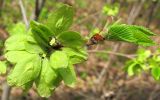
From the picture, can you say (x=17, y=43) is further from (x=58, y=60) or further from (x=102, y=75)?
(x=102, y=75)

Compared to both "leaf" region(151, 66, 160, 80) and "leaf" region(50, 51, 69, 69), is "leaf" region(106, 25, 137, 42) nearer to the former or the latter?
"leaf" region(50, 51, 69, 69)

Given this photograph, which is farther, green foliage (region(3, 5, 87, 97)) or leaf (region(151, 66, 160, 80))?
leaf (region(151, 66, 160, 80))

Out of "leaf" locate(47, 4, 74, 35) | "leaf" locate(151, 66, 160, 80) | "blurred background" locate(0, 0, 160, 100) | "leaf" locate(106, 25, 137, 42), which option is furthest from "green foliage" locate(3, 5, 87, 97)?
"blurred background" locate(0, 0, 160, 100)

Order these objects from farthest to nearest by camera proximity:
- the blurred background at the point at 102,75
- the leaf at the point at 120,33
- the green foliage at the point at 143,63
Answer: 1. the blurred background at the point at 102,75
2. the green foliage at the point at 143,63
3. the leaf at the point at 120,33

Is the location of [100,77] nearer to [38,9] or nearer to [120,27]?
[38,9]

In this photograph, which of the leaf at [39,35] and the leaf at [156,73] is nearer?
the leaf at [39,35]

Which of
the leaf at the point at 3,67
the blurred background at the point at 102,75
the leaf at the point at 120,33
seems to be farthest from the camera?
the blurred background at the point at 102,75

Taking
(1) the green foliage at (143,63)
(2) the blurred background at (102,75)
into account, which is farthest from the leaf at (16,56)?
(2) the blurred background at (102,75)

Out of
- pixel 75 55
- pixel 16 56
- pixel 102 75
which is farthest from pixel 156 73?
pixel 102 75

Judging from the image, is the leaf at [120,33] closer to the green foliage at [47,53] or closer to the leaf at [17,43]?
the green foliage at [47,53]
